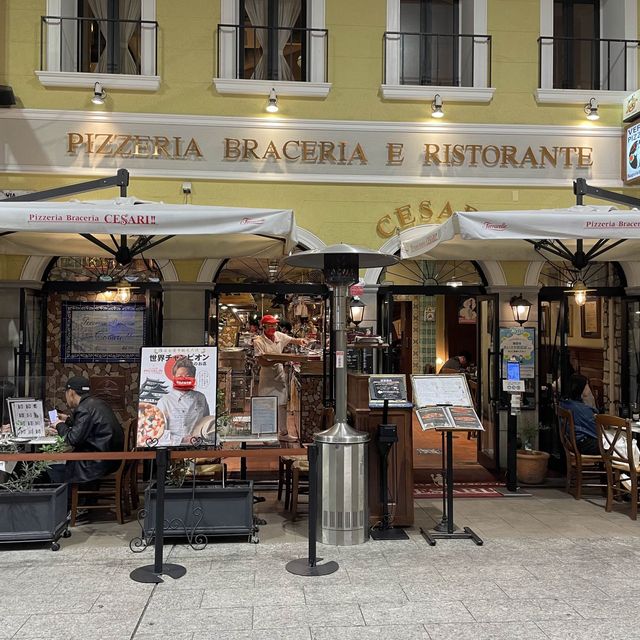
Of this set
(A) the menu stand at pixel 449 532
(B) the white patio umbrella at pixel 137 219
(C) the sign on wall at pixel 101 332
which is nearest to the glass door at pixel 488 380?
(A) the menu stand at pixel 449 532

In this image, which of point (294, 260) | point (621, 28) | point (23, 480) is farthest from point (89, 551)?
point (621, 28)

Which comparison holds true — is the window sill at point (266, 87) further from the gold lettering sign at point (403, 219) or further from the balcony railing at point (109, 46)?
the gold lettering sign at point (403, 219)

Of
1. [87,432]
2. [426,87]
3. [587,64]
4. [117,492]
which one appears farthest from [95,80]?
[587,64]

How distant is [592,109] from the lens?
8.33 meters

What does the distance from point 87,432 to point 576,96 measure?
705 cm

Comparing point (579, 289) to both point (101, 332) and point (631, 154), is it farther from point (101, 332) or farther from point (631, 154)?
point (101, 332)

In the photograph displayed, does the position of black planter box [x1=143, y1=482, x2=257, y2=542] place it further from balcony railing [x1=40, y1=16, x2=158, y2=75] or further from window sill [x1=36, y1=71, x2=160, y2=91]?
balcony railing [x1=40, y1=16, x2=158, y2=75]

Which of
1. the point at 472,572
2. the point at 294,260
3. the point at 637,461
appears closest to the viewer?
the point at 472,572

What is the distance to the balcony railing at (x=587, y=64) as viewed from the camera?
8.70 meters

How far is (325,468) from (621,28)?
7.02m

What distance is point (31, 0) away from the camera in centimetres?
798

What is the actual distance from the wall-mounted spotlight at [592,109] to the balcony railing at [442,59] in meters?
1.28

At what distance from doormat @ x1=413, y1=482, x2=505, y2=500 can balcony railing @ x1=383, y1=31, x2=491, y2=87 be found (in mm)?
5010

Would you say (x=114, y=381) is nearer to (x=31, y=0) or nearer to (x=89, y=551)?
(x=89, y=551)
